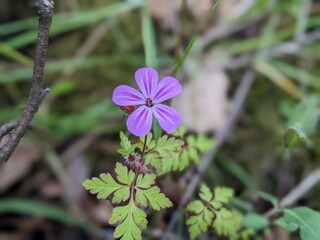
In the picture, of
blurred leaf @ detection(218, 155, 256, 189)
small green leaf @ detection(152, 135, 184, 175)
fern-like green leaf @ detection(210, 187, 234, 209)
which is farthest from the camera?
blurred leaf @ detection(218, 155, 256, 189)

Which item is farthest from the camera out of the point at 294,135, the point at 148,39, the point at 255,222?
the point at 148,39

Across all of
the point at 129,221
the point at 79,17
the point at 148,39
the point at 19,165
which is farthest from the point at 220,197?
the point at 79,17

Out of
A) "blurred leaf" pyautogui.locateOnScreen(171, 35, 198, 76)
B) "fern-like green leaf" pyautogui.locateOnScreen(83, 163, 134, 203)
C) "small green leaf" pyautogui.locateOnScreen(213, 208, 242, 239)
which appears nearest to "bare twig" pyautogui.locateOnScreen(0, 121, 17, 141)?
"fern-like green leaf" pyautogui.locateOnScreen(83, 163, 134, 203)

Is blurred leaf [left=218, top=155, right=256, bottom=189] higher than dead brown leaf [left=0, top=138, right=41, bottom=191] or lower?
lower

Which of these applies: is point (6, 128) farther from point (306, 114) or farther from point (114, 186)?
point (306, 114)

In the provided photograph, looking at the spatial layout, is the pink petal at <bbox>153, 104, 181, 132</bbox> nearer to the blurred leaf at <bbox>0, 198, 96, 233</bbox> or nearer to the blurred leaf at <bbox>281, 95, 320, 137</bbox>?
the blurred leaf at <bbox>281, 95, 320, 137</bbox>

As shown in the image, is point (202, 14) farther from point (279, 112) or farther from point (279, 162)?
point (279, 162)

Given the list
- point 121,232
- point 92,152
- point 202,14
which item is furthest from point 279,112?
point 121,232
